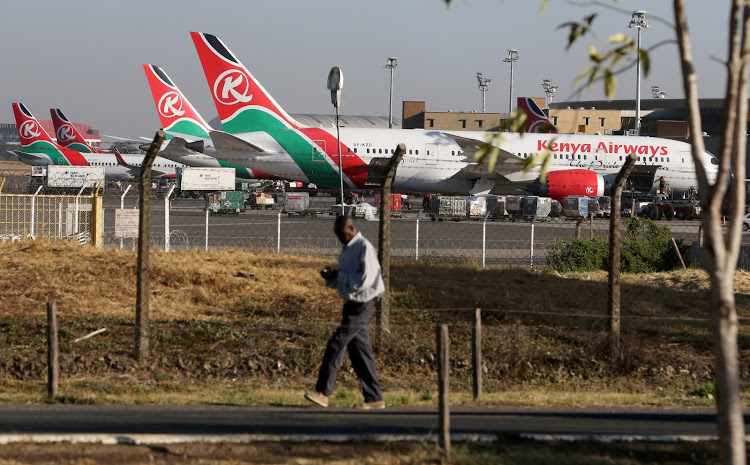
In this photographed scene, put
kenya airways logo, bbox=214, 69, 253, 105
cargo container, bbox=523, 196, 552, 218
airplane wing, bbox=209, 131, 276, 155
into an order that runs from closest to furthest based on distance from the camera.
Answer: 1. airplane wing, bbox=209, 131, 276, 155
2. kenya airways logo, bbox=214, 69, 253, 105
3. cargo container, bbox=523, 196, 552, 218

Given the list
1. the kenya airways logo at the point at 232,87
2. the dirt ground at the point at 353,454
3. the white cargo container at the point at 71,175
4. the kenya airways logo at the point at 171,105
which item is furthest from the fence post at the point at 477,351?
the white cargo container at the point at 71,175

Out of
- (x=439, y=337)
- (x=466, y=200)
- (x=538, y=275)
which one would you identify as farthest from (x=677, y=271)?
(x=466, y=200)

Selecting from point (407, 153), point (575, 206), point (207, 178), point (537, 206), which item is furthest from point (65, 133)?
point (575, 206)

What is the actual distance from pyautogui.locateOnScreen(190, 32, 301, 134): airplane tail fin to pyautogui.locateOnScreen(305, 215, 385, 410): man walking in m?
31.6

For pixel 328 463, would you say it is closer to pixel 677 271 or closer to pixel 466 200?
pixel 677 271

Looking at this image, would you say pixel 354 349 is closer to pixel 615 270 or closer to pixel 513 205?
pixel 615 270

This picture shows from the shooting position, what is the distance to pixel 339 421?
7852 millimetres

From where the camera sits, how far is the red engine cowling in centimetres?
4325

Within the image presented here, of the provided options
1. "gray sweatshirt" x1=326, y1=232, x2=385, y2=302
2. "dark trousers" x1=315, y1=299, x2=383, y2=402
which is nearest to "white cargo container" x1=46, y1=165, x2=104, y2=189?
"dark trousers" x1=315, y1=299, x2=383, y2=402

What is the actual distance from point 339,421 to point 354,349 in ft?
2.44

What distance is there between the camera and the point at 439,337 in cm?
677

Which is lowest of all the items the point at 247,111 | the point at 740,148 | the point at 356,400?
the point at 356,400

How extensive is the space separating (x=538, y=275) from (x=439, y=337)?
32.9 ft

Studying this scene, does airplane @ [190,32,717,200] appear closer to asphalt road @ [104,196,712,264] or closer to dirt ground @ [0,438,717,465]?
asphalt road @ [104,196,712,264]
